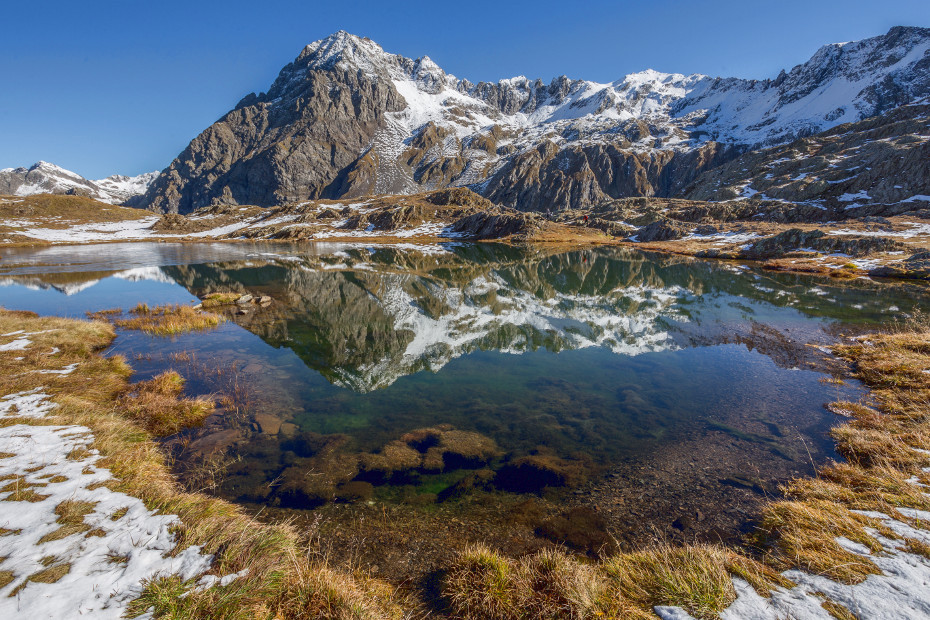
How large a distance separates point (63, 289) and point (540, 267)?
67.5m

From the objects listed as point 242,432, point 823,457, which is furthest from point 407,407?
point 823,457

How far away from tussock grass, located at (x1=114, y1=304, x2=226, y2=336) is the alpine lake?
1.03 metres

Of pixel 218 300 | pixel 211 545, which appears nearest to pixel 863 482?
pixel 211 545

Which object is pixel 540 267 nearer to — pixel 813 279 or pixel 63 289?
pixel 813 279

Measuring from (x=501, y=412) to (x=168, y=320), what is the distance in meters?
26.8

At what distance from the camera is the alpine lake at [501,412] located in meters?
9.75

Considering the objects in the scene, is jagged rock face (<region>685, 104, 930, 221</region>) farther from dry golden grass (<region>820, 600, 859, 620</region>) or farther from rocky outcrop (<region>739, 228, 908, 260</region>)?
dry golden grass (<region>820, 600, 859, 620</region>)

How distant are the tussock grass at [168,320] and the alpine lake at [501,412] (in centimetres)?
103

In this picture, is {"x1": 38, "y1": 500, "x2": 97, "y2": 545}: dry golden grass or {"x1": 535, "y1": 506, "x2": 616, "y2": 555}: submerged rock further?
{"x1": 535, "y1": 506, "x2": 616, "y2": 555}: submerged rock

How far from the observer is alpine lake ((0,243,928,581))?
9.75m

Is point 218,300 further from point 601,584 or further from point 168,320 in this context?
point 601,584

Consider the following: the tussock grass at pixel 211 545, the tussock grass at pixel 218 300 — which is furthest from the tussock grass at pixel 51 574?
the tussock grass at pixel 218 300

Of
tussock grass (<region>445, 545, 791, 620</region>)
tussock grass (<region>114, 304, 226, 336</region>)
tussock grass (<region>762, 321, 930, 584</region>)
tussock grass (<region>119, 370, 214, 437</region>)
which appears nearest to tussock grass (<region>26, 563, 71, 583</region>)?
tussock grass (<region>445, 545, 791, 620</region>)

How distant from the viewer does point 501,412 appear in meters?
16.1
